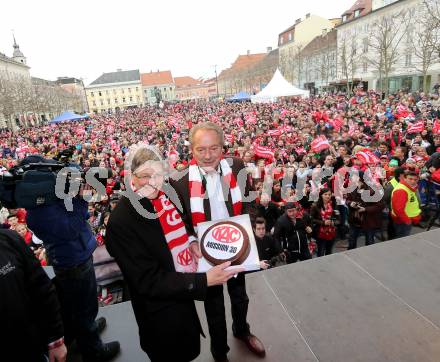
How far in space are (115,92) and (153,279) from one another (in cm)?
11165

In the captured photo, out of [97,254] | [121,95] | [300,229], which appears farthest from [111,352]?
[121,95]

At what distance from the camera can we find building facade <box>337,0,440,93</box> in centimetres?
3356

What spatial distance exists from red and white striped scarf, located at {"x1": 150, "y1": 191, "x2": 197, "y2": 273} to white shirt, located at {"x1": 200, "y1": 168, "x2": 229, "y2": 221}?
429mm

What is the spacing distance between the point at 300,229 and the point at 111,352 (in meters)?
3.44

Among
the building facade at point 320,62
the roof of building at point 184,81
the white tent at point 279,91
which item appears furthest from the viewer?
the roof of building at point 184,81

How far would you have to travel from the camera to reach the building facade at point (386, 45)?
3356 cm

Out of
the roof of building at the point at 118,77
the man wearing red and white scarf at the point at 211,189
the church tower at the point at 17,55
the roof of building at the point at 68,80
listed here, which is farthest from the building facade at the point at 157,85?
the man wearing red and white scarf at the point at 211,189

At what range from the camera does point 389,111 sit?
16.2 meters

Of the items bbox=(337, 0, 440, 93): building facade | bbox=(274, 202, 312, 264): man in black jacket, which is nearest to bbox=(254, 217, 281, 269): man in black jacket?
bbox=(274, 202, 312, 264): man in black jacket

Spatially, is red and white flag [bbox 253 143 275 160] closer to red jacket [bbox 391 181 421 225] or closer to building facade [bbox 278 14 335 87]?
red jacket [bbox 391 181 421 225]

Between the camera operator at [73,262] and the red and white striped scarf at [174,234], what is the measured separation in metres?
0.94

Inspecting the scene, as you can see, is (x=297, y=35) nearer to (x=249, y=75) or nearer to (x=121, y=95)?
(x=249, y=75)

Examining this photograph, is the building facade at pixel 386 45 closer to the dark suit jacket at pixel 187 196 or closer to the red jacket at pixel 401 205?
the red jacket at pixel 401 205

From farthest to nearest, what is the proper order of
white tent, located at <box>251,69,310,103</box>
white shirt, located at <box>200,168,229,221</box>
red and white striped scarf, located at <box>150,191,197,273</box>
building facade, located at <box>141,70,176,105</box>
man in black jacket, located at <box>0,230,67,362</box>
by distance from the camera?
building facade, located at <box>141,70,176,105</box> → white tent, located at <box>251,69,310,103</box> → white shirt, located at <box>200,168,229,221</box> → red and white striped scarf, located at <box>150,191,197,273</box> → man in black jacket, located at <box>0,230,67,362</box>
